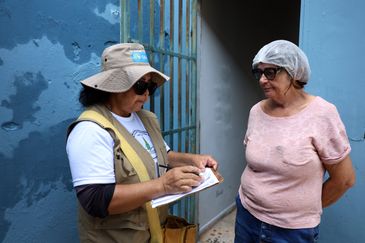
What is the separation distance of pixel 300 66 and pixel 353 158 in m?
0.93

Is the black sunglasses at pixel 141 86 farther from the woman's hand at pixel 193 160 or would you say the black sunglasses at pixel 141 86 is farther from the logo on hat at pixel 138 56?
the woman's hand at pixel 193 160

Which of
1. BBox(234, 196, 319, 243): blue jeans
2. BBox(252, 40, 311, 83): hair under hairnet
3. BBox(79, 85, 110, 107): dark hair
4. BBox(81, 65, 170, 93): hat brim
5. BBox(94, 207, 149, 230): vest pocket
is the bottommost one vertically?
BBox(234, 196, 319, 243): blue jeans

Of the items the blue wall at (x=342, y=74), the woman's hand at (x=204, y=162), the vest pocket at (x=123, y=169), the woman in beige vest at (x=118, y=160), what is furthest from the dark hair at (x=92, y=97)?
the blue wall at (x=342, y=74)

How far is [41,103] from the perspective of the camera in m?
1.78

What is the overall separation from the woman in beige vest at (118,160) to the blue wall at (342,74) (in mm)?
1215

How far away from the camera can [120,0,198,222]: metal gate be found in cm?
230

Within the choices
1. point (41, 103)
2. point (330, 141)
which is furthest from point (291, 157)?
point (41, 103)

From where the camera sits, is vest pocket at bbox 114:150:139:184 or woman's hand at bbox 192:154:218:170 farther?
woman's hand at bbox 192:154:218:170

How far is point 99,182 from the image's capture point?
121cm

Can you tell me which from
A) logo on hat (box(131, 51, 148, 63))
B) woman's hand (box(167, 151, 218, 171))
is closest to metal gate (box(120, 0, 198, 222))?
logo on hat (box(131, 51, 148, 63))

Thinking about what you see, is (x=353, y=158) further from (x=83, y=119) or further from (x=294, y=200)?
(x=83, y=119)

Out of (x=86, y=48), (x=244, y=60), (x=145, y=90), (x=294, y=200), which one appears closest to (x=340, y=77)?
(x=294, y=200)

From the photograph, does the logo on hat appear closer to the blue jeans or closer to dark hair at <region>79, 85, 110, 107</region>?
dark hair at <region>79, 85, 110, 107</region>

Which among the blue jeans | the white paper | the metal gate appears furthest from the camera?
the metal gate
